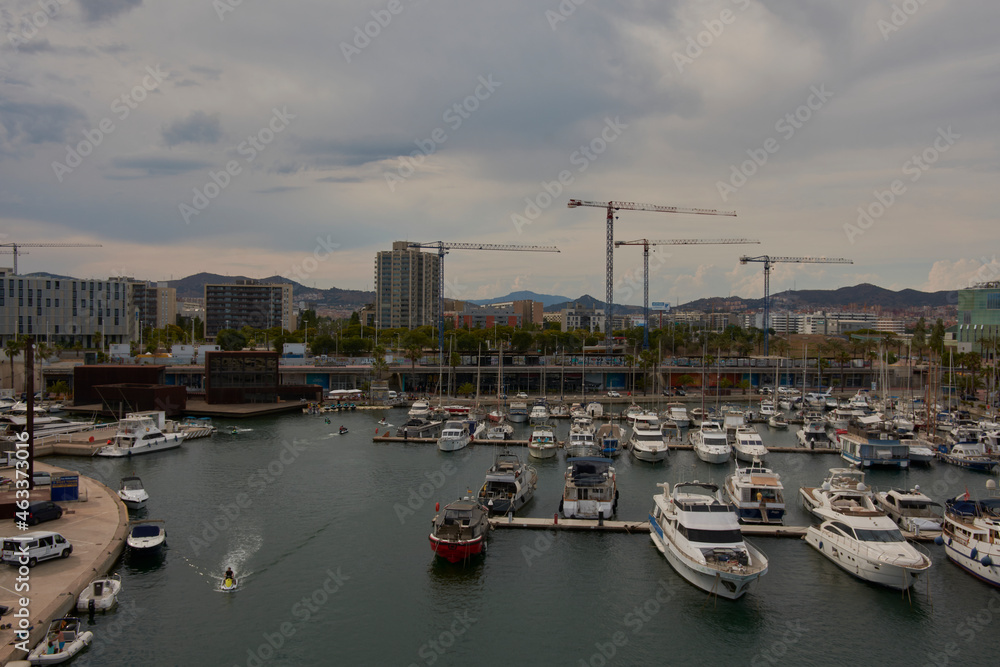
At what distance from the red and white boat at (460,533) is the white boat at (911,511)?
20.1 meters

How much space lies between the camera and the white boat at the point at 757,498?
107 ft

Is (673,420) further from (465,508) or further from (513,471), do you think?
(465,508)

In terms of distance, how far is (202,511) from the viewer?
35.2 m

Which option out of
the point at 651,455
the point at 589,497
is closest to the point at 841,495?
the point at 589,497

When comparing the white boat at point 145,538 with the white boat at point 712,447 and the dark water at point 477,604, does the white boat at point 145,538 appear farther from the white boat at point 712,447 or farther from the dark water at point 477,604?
the white boat at point 712,447

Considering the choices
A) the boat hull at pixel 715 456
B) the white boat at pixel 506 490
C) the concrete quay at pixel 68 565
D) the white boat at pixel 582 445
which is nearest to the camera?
the concrete quay at pixel 68 565

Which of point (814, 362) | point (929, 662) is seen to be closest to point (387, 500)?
point (929, 662)

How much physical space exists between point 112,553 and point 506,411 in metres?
51.1

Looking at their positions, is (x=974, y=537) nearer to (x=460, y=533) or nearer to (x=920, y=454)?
(x=460, y=533)

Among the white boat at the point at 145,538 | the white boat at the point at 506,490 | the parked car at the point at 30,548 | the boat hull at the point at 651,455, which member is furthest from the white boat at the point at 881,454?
the parked car at the point at 30,548

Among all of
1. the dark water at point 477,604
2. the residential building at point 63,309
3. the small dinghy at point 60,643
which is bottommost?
the dark water at point 477,604

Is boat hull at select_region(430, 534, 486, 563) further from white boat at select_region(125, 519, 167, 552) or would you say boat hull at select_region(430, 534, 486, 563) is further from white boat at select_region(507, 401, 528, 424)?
white boat at select_region(507, 401, 528, 424)

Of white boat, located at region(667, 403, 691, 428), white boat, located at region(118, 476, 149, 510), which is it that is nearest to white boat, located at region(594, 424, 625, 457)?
white boat, located at region(667, 403, 691, 428)

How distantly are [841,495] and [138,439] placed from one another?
159 feet
